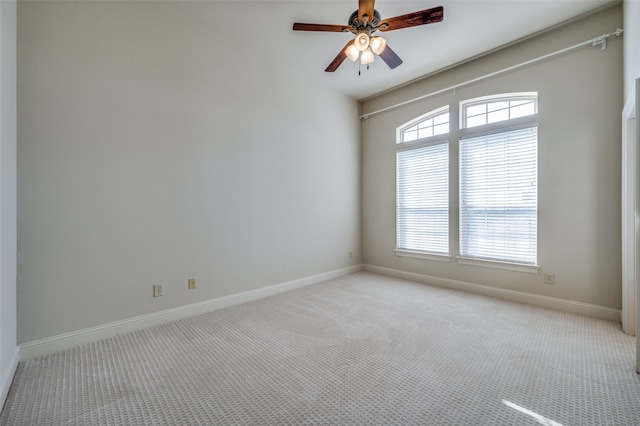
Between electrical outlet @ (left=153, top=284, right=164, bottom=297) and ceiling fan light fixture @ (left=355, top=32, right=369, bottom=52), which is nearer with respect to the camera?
ceiling fan light fixture @ (left=355, top=32, right=369, bottom=52)

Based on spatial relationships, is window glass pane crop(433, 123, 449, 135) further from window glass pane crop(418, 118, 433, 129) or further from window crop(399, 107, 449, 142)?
window glass pane crop(418, 118, 433, 129)

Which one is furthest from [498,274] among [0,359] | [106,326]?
A: [0,359]

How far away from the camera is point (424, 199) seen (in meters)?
4.19

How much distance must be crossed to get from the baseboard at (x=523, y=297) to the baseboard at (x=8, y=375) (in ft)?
13.8

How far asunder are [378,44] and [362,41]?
0.44 feet

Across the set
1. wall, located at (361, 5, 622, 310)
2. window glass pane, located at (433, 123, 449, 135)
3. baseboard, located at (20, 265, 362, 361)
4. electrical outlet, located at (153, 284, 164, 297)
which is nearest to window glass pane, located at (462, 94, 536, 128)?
wall, located at (361, 5, 622, 310)

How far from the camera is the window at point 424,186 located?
13.0 feet

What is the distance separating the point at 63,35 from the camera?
2207 millimetres

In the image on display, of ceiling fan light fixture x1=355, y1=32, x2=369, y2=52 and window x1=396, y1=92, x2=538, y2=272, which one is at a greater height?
ceiling fan light fixture x1=355, y1=32, x2=369, y2=52

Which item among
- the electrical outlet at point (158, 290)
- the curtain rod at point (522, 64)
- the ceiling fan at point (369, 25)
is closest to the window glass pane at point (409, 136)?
the curtain rod at point (522, 64)

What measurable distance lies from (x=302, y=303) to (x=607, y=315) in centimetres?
310

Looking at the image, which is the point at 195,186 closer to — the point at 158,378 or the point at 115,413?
the point at 158,378

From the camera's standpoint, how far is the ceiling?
2.64 meters

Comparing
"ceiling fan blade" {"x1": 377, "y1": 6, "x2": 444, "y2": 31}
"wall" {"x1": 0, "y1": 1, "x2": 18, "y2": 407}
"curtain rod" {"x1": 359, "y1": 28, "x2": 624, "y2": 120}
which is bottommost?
"wall" {"x1": 0, "y1": 1, "x2": 18, "y2": 407}
